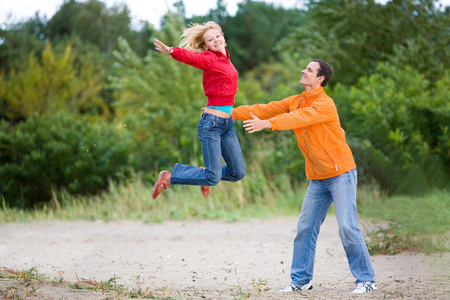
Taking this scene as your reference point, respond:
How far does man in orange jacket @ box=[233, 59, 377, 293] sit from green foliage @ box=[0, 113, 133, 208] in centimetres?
740

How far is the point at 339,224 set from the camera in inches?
177

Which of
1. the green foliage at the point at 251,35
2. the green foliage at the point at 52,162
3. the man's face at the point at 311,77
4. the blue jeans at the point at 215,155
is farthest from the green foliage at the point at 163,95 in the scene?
the green foliage at the point at 251,35

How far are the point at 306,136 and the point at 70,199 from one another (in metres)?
8.27

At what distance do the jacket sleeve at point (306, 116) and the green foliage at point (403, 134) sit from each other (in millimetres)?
5592

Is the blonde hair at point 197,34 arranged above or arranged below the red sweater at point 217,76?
above

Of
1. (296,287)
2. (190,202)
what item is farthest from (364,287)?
(190,202)

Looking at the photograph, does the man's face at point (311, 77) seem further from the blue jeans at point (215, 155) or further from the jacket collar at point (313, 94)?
the blue jeans at point (215, 155)

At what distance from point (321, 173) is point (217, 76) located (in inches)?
49.1

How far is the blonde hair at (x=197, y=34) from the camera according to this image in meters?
4.84

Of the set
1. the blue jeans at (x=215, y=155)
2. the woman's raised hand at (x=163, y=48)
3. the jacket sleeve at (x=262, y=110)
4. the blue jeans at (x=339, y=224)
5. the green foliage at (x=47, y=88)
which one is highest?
the green foliage at (x=47, y=88)

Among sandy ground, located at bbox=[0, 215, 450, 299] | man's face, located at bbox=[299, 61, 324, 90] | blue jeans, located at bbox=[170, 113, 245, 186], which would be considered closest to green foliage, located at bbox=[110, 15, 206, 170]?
sandy ground, located at bbox=[0, 215, 450, 299]

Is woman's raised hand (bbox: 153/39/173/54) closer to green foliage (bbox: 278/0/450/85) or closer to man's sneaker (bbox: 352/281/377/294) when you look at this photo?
man's sneaker (bbox: 352/281/377/294)

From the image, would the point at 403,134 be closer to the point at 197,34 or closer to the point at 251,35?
the point at 197,34

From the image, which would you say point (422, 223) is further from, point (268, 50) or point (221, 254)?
point (268, 50)
